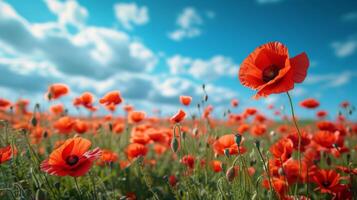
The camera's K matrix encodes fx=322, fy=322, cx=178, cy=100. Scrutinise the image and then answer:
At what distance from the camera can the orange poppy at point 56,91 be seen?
3753 millimetres

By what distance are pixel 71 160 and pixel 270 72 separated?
1.28 meters

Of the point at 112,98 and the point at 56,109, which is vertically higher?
the point at 56,109

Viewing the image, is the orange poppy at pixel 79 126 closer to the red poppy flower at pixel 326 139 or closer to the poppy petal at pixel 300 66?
the red poppy flower at pixel 326 139

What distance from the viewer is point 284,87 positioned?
159cm

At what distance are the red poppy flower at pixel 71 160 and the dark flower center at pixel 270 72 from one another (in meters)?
1.06

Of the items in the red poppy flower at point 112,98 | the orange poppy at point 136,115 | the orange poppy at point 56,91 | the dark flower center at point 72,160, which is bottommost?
the dark flower center at point 72,160

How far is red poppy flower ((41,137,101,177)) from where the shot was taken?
5.96ft

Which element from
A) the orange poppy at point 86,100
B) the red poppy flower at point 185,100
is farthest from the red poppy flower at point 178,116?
the orange poppy at point 86,100

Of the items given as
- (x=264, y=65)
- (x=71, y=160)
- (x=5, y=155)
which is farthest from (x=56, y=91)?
(x=264, y=65)

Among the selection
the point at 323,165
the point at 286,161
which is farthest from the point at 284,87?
the point at 323,165

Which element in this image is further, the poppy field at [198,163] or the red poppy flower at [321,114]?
the red poppy flower at [321,114]

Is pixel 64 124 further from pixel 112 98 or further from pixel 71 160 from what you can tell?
pixel 71 160

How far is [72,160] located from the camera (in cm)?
193

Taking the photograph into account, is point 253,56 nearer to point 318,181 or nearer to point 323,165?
point 318,181
